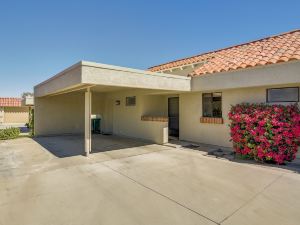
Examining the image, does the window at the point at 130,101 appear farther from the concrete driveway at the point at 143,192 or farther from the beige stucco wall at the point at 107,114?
the concrete driveway at the point at 143,192

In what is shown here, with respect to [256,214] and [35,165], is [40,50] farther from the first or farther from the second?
[256,214]

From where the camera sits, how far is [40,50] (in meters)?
13.8

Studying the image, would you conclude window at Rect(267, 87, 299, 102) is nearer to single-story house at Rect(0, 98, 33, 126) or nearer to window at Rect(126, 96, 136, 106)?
window at Rect(126, 96, 136, 106)

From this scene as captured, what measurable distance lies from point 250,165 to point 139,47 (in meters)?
14.2

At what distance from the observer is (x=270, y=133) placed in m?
6.80

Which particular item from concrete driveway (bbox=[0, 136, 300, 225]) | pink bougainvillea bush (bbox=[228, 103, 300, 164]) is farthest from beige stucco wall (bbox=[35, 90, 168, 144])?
concrete driveway (bbox=[0, 136, 300, 225])

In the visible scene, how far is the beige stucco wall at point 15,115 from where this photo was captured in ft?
99.6

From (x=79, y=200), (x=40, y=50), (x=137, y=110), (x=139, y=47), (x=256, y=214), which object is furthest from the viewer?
(x=139, y=47)

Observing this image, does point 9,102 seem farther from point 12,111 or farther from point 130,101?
point 130,101

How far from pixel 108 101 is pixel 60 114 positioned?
3783 mm

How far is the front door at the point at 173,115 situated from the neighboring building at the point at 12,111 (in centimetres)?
2612

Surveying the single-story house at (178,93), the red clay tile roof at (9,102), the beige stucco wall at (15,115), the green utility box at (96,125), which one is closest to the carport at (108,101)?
the single-story house at (178,93)

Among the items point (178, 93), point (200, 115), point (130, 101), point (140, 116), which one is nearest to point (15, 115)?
point (130, 101)

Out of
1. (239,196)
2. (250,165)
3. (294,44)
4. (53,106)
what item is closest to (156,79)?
(250,165)
